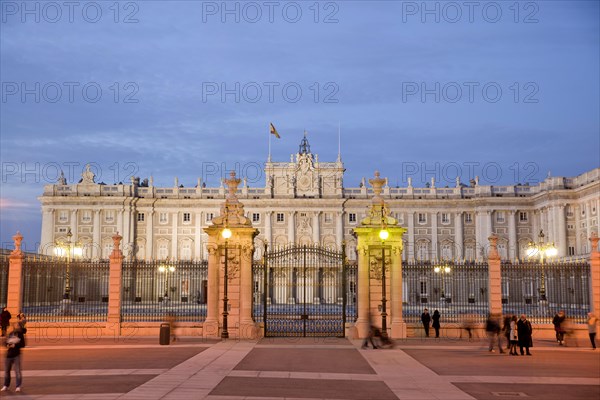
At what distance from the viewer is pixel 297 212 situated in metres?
101

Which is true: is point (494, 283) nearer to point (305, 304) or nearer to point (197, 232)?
point (305, 304)

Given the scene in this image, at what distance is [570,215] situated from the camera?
298ft

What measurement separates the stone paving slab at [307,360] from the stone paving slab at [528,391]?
10.9ft

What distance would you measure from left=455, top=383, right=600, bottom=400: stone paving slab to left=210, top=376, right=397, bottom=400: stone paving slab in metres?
2.00

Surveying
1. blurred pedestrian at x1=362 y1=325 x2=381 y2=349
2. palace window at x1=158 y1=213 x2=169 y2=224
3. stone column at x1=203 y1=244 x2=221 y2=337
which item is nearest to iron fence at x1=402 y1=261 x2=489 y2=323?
blurred pedestrian at x1=362 y1=325 x2=381 y2=349

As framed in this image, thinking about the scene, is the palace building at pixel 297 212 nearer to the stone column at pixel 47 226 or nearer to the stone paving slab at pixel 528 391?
the stone column at pixel 47 226

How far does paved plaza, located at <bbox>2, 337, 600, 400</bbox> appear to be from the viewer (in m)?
14.6

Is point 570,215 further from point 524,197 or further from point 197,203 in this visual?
point 197,203

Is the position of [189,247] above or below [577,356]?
above

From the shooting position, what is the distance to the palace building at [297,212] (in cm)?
9869

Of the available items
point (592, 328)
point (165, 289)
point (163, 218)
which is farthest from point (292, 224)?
point (592, 328)

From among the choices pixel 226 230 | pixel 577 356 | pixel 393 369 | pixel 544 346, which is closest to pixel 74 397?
pixel 393 369

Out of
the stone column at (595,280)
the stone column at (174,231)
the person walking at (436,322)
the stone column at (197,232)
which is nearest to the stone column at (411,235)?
the stone column at (197,232)

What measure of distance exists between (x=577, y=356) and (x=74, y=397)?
53.5 ft
